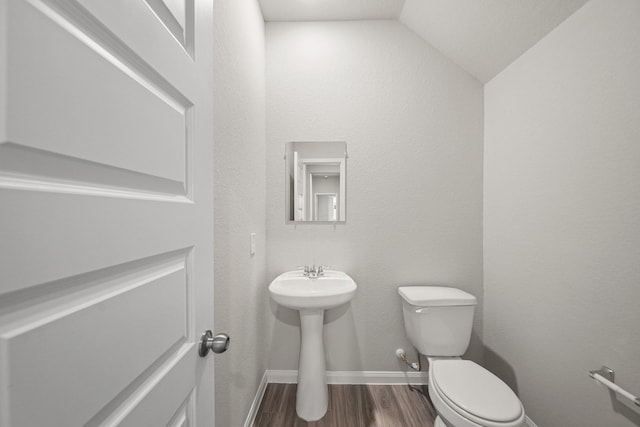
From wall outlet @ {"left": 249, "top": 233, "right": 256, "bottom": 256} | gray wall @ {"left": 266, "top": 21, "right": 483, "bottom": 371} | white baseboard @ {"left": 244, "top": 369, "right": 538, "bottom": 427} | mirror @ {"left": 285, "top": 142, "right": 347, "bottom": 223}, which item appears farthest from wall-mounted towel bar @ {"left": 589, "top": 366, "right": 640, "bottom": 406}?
wall outlet @ {"left": 249, "top": 233, "right": 256, "bottom": 256}

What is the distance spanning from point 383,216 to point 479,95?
3.60 feet

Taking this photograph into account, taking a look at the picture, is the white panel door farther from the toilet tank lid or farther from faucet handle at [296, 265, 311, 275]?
the toilet tank lid

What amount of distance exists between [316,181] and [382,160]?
498 mm

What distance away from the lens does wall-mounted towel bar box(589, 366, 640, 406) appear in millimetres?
918

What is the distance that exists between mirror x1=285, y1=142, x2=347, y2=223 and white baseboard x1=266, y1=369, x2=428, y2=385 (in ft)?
3.61

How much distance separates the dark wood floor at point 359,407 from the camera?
1.48 meters

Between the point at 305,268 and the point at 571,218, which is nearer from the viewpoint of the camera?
the point at 571,218

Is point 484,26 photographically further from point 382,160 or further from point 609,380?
point 609,380

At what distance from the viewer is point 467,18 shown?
1.51m

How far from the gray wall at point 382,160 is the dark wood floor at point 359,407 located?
0.14m

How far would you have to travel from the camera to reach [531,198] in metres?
1.43

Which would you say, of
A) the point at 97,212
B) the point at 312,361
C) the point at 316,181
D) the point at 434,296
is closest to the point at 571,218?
the point at 434,296

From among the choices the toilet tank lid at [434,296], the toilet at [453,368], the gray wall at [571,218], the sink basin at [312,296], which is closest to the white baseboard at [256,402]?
the sink basin at [312,296]

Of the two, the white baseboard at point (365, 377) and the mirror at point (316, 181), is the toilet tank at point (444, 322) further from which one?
the mirror at point (316, 181)
